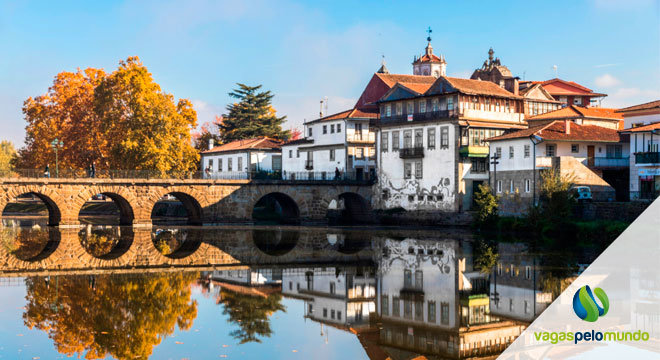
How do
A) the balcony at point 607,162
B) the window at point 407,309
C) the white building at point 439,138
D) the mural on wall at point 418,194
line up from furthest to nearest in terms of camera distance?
the mural on wall at point 418,194 → the white building at point 439,138 → the balcony at point 607,162 → the window at point 407,309

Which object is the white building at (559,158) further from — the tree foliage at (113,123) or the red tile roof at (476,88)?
the tree foliage at (113,123)

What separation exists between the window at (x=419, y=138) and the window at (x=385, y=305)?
3805 cm

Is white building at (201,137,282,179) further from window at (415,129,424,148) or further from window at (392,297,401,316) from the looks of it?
window at (392,297,401,316)

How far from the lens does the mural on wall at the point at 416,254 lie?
3419 cm

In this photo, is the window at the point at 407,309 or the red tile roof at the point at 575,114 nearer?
the window at the point at 407,309

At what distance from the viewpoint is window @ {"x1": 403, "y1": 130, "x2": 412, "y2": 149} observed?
209 ft

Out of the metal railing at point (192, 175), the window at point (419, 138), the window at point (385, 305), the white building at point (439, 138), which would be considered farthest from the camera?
the window at point (419, 138)

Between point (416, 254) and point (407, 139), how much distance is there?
25820mm

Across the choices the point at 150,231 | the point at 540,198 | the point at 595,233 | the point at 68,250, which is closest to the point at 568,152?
the point at 540,198

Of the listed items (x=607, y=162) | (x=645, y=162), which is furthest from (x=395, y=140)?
(x=645, y=162)

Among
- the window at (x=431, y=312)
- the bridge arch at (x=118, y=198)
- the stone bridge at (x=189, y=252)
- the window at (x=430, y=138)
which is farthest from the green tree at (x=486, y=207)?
the window at (x=431, y=312)

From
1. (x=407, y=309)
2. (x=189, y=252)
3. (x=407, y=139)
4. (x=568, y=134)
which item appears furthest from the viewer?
(x=407, y=139)

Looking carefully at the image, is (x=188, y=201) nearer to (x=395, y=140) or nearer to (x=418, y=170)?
(x=395, y=140)

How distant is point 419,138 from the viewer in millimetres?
63000
